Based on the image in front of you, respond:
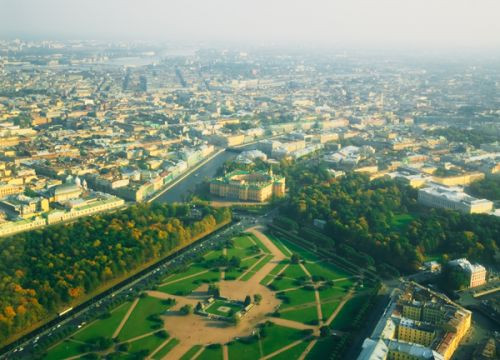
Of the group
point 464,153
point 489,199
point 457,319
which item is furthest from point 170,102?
point 457,319

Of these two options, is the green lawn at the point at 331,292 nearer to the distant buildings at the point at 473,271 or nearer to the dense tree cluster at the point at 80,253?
the distant buildings at the point at 473,271

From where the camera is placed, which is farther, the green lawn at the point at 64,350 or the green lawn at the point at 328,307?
the green lawn at the point at 328,307

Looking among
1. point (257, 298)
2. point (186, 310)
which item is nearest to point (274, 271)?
point (257, 298)

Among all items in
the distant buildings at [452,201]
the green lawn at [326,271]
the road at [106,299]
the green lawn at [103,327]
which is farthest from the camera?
the distant buildings at [452,201]

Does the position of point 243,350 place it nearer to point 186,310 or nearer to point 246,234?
point 186,310

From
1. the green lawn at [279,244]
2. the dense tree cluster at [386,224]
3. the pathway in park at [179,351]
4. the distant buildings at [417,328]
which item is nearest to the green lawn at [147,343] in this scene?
the pathway in park at [179,351]

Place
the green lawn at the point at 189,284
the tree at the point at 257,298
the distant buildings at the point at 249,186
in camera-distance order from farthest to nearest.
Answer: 1. the distant buildings at the point at 249,186
2. the green lawn at the point at 189,284
3. the tree at the point at 257,298

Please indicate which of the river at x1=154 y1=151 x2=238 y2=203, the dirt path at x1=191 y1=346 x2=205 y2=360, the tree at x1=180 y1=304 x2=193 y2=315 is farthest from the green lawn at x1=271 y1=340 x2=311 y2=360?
the river at x1=154 y1=151 x2=238 y2=203
